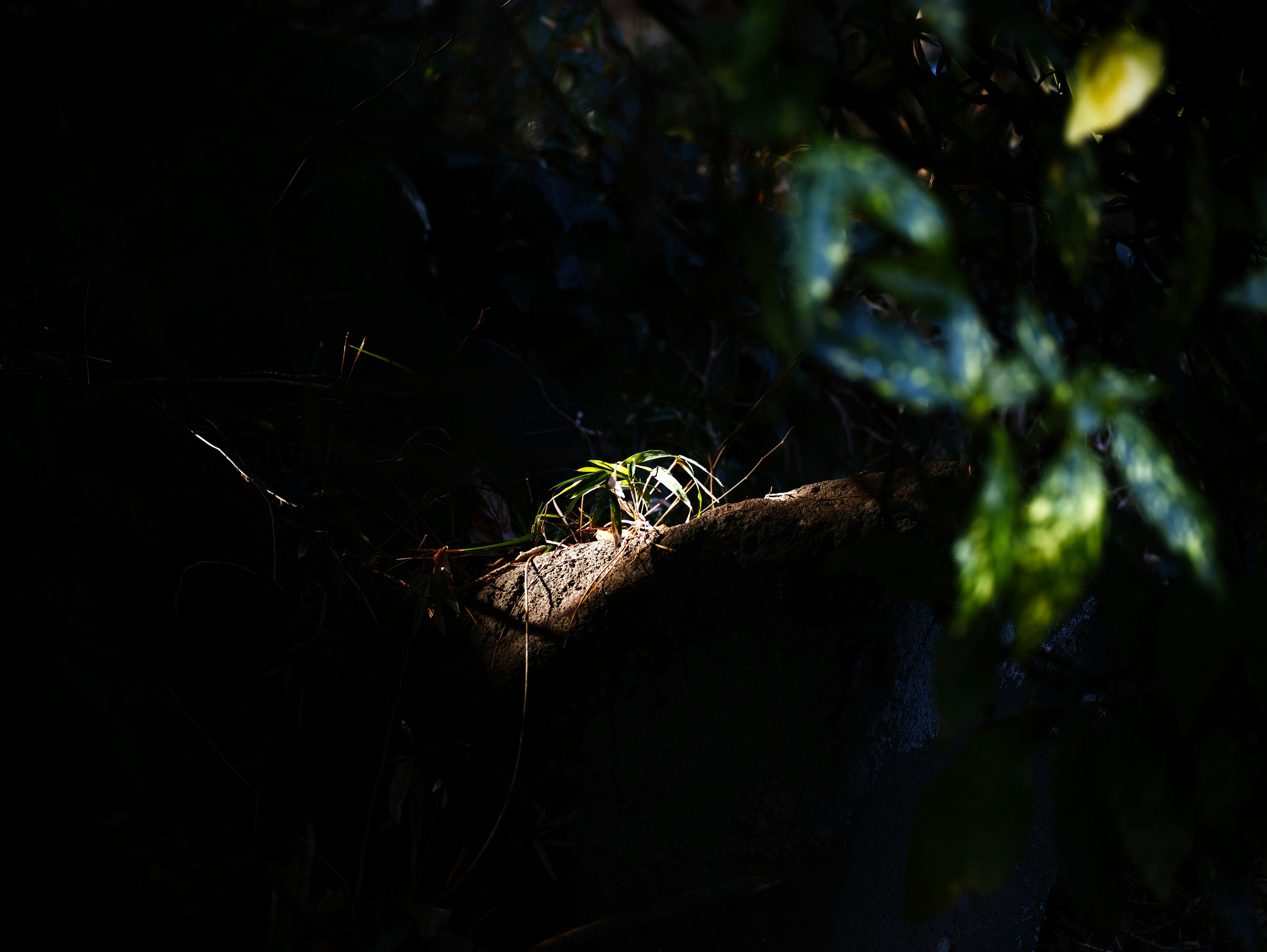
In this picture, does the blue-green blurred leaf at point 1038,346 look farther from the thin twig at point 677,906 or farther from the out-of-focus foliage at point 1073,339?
the thin twig at point 677,906

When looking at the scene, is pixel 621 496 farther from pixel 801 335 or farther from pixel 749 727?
pixel 801 335

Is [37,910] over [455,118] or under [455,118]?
under

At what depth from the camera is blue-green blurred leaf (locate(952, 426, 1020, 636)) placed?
27cm

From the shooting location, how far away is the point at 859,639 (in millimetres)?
839

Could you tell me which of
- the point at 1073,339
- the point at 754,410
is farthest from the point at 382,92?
the point at 1073,339

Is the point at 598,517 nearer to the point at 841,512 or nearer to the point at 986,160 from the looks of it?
the point at 841,512

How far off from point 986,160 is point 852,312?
0.36m

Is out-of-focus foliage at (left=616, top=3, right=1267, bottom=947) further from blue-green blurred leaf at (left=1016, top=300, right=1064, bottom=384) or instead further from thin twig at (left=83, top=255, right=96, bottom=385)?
thin twig at (left=83, top=255, right=96, bottom=385)

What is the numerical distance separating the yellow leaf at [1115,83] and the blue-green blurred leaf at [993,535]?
123 millimetres

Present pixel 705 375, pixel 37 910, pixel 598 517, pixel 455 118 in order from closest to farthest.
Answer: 1. pixel 37 910
2. pixel 598 517
3. pixel 705 375
4. pixel 455 118

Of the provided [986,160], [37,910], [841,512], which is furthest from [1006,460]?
[37,910]

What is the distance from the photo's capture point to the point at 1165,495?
28 cm

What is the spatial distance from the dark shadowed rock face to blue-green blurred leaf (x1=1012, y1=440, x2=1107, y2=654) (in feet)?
1.77

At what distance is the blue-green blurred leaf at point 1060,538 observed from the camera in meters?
0.27
